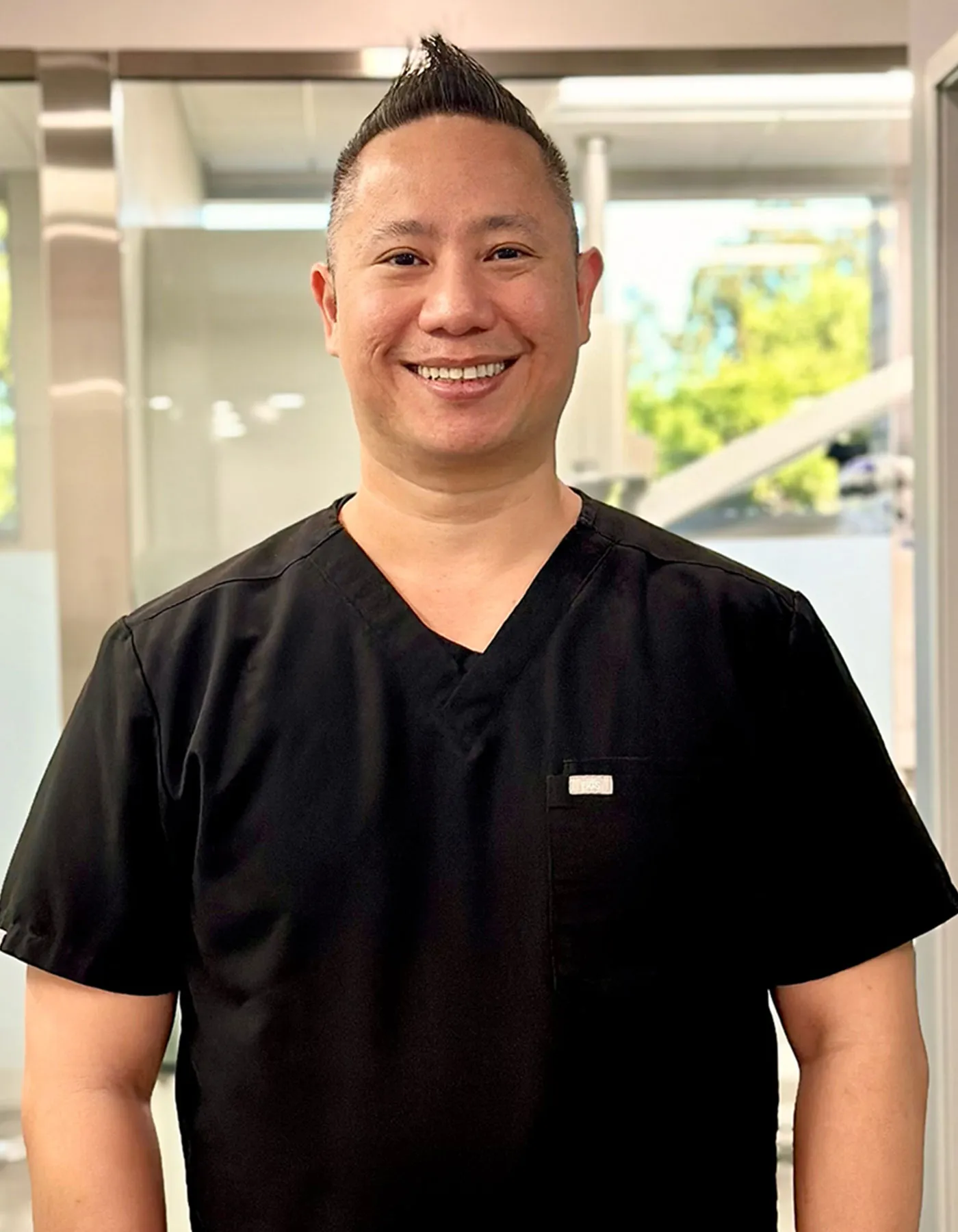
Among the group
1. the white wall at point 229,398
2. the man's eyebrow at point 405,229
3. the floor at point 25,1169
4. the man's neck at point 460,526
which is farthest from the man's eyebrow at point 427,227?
the floor at point 25,1169

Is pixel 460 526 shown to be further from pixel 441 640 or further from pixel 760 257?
pixel 760 257

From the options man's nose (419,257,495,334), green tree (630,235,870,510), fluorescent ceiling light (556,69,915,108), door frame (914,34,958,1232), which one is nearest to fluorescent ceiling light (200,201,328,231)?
fluorescent ceiling light (556,69,915,108)

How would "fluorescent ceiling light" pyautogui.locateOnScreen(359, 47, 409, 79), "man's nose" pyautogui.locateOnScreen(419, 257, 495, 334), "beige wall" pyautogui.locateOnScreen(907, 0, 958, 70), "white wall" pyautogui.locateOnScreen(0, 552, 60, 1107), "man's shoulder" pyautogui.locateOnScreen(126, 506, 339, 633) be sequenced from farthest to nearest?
"white wall" pyautogui.locateOnScreen(0, 552, 60, 1107) → "fluorescent ceiling light" pyautogui.locateOnScreen(359, 47, 409, 79) → "beige wall" pyautogui.locateOnScreen(907, 0, 958, 70) → "man's shoulder" pyautogui.locateOnScreen(126, 506, 339, 633) → "man's nose" pyautogui.locateOnScreen(419, 257, 495, 334)

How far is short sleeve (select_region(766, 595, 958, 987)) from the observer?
102 centimetres

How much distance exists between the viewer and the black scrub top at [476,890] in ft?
3.21

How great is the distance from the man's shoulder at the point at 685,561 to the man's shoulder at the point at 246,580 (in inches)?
8.5

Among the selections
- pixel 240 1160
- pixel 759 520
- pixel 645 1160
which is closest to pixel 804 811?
pixel 645 1160

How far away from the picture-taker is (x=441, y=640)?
3.48 ft

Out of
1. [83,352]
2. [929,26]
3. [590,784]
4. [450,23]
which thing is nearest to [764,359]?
[929,26]

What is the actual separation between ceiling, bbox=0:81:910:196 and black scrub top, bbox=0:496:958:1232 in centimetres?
110

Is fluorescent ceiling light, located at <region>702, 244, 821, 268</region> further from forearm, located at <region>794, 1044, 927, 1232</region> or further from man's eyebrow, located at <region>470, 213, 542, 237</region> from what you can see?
forearm, located at <region>794, 1044, 927, 1232</region>

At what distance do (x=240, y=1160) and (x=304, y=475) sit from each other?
3.85 ft

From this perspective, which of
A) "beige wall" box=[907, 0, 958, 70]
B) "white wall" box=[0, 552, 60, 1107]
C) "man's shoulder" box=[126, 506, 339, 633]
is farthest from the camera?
"white wall" box=[0, 552, 60, 1107]

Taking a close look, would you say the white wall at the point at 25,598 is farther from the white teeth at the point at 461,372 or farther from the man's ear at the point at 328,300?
the white teeth at the point at 461,372
